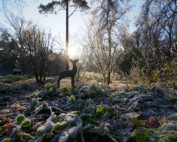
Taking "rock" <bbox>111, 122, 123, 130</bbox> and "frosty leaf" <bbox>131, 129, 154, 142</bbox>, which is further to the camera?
"rock" <bbox>111, 122, 123, 130</bbox>

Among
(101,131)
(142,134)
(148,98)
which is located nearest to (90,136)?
(101,131)

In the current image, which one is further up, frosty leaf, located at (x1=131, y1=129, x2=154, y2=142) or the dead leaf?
frosty leaf, located at (x1=131, y1=129, x2=154, y2=142)

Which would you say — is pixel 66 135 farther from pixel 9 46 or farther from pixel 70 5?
pixel 9 46

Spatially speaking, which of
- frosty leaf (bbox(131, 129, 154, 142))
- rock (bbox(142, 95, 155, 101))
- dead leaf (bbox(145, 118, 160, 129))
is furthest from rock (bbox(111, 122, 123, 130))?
rock (bbox(142, 95, 155, 101))

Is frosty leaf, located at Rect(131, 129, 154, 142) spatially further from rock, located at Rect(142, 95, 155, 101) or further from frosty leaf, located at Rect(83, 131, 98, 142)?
rock, located at Rect(142, 95, 155, 101)

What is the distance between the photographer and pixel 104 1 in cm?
754

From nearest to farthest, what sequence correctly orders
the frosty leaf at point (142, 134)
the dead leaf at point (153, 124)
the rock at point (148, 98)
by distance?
1. the frosty leaf at point (142, 134)
2. the dead leaf at point (153, 124)
3. the rock at point (148, 98)

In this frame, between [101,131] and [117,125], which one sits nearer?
[101,131]

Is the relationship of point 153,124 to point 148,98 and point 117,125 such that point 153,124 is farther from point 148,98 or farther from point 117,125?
point 148,98

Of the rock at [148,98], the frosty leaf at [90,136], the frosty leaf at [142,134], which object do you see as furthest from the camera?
the rock at [148,98]

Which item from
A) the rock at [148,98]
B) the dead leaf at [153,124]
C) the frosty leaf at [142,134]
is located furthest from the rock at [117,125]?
the rock at [148,98]

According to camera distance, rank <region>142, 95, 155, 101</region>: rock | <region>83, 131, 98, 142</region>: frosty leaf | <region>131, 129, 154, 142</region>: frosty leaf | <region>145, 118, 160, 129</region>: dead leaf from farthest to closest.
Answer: <region>142, 95, 155, 101</region>: rock → <region>145, 118, 160, 129</region>: dead leaf → <region>83, 131, 98, 142</region>: frosty leaf → <region>131, 129, 154, 142</region>: frosty leaf

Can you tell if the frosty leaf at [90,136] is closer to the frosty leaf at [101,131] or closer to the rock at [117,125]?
the frosty leaf at [101,131]

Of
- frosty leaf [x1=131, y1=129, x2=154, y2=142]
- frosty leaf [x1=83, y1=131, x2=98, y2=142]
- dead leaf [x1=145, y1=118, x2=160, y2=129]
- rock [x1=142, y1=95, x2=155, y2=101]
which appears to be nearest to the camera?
frosty leaf [x1=131, y1=129, x2=154, y2=142]
